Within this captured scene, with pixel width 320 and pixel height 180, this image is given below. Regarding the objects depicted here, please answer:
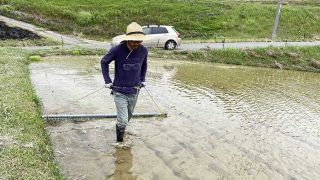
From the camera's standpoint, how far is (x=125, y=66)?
7.33 m

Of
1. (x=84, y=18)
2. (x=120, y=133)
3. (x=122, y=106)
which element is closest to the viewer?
(x=122, y=106)

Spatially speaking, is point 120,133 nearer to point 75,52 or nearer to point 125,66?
point 125,66

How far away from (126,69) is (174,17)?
92.3 feet

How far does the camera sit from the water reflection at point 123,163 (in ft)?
21.6

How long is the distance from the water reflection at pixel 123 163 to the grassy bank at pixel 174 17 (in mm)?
22857

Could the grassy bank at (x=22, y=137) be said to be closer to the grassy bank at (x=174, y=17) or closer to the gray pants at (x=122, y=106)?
the gray pants at (x=122, y=106)

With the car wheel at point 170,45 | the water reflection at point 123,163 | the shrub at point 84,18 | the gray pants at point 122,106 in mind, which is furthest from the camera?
the shrub at point 84,18

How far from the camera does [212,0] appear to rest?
137 feet

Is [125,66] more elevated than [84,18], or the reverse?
[84,18]

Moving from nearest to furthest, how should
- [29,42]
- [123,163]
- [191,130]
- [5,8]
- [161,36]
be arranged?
[123,163] → [191,130] → [161,36] → [29,42] → [5,8]

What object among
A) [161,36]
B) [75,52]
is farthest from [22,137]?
[161,36]

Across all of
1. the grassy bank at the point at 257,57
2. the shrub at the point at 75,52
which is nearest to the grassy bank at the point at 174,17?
the grassy bank at the point at 257,57

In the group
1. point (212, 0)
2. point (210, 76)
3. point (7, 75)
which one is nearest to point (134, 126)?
point (7, 75)

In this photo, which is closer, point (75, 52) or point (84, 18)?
point (75, 52)
